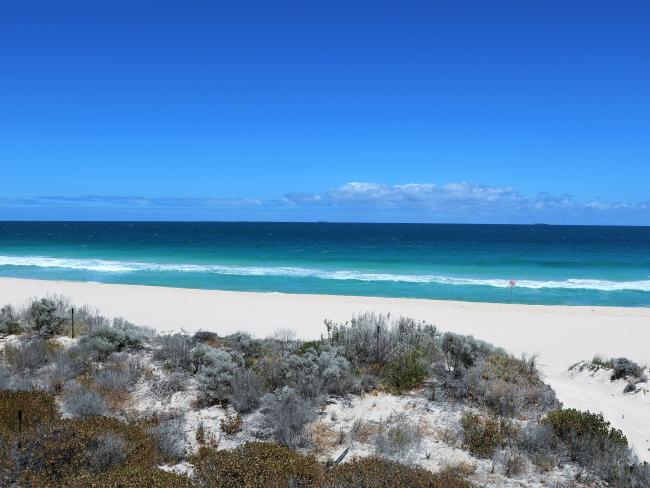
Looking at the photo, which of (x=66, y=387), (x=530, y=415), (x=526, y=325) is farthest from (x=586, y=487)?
(x=526, y=325)

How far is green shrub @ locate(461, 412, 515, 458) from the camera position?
6164mm

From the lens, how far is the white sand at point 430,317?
13039 mm

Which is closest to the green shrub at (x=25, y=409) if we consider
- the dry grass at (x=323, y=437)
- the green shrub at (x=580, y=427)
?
the dry grass at (x=323, y=437)

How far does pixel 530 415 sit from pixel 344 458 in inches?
119

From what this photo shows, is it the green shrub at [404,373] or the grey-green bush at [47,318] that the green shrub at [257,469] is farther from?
the grey-green bush at [47,318]

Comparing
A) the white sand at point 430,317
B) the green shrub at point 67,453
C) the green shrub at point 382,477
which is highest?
the green shrub at point 67,453

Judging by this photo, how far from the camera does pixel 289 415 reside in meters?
6.48

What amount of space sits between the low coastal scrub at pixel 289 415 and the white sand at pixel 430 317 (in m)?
2.33

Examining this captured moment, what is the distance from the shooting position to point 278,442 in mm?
6176

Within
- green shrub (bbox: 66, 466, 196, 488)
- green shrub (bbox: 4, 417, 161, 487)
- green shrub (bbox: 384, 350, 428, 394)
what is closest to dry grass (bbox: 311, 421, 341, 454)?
green shrub (bbox: 384, 350, 428, 394)

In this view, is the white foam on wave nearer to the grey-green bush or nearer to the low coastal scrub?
the low coastal scrub

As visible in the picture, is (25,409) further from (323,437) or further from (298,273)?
(298,273)

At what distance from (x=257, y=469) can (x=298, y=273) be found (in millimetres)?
30989

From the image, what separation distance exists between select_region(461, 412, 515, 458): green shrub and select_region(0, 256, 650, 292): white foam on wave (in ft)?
80.5
